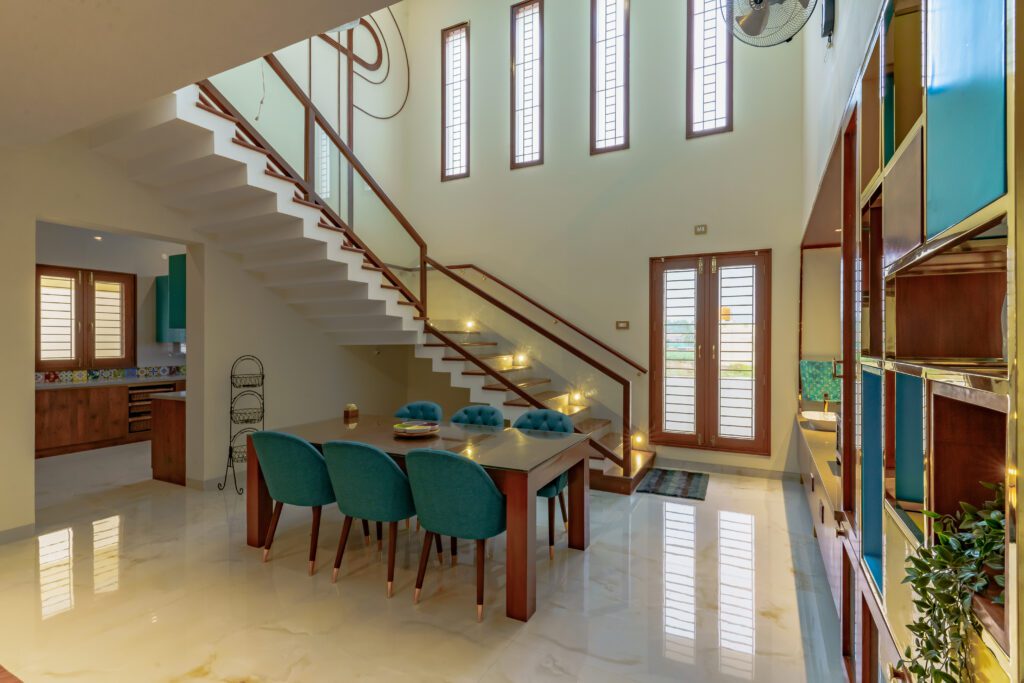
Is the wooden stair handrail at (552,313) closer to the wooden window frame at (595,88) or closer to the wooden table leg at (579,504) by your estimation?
the wooden window frame at (595,88)

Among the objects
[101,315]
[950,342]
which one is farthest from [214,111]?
[101,315]

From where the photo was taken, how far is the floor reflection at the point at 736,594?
2330 millimetres

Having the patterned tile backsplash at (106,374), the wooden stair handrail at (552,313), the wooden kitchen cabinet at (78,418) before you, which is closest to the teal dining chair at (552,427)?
the wooden stair handrail at (552,313)

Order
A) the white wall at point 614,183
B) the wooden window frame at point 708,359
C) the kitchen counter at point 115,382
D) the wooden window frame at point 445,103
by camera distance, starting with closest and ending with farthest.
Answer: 1. the white wall at point 614,183
2. the wooden window frame at point 708,359
3. the kitchen counter at point 115,382
4. the wooden window frame at point 445,103

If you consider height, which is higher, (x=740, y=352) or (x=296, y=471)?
(x=740, y=352)

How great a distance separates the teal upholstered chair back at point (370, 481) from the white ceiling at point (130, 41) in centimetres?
203

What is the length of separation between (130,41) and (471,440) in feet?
8.84

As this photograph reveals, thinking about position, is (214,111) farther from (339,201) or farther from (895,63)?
(895,63)

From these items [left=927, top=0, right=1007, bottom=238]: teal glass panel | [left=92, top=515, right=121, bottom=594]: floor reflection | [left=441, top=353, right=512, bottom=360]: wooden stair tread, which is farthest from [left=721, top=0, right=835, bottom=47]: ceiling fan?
[left=92, top=515, right=121, bottom=594]: floor reflection

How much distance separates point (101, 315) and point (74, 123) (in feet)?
16.6

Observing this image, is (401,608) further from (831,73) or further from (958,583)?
(831,73)

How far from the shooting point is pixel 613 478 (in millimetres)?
4797

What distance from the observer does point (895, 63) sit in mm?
1551

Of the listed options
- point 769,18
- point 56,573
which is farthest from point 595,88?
point 56,573
